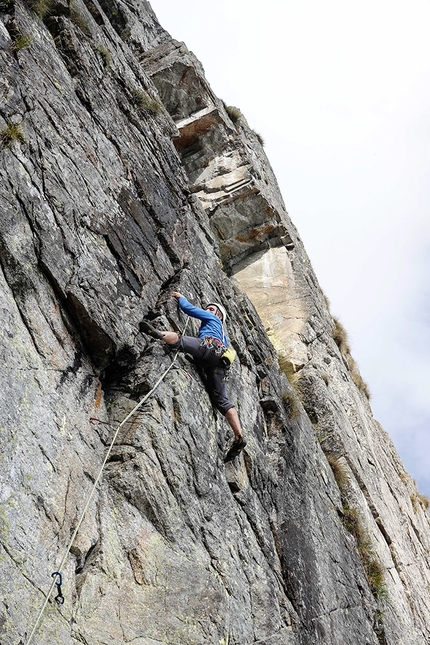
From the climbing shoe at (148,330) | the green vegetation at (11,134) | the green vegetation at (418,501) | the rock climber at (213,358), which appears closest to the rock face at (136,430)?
the green vegetation at (11,134)

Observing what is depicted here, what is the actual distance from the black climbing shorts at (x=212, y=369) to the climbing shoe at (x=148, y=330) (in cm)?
55

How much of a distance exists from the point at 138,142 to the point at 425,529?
15451 mm

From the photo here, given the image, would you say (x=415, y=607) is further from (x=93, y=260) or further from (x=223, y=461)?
(x=93, y=260)

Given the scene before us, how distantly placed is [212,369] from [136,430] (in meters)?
2.40

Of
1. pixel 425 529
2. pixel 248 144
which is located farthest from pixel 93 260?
pixel 425 529

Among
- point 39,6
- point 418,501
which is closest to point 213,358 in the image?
point 39,6

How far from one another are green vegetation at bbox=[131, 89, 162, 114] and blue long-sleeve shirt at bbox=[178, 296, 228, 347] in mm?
5290

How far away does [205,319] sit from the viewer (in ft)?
33.9

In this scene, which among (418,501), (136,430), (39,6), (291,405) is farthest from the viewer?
(418,501)

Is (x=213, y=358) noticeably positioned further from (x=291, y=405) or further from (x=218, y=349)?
(x=291, y=405)

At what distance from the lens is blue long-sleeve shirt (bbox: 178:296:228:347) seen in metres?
10.1

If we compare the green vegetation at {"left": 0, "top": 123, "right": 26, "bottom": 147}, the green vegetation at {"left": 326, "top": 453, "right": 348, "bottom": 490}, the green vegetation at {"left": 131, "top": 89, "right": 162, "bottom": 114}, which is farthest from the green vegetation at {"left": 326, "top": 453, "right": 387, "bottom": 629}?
the green vegetation at {"left": 0, "top": 123, "right": 26, "bottom": 147}

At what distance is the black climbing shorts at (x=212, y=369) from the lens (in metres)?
9.71

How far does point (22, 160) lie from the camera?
8281mm
